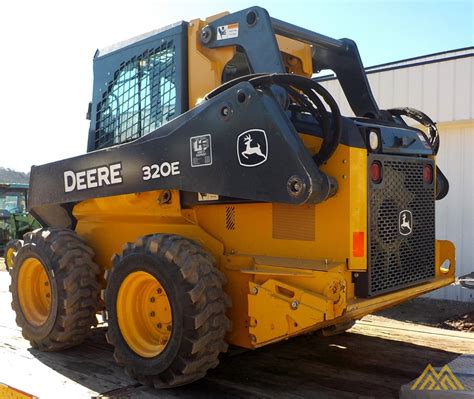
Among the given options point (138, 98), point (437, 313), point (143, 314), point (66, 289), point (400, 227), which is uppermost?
point (138, 98)

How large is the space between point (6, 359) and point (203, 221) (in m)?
2.15

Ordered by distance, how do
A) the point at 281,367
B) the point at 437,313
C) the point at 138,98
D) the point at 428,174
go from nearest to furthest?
the point at 281,367 < the point at 428,174 < the point at 138,98 < the point at 437,313

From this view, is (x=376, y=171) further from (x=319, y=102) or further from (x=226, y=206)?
(x=226, y=206)

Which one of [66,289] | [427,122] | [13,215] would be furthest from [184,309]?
[13,215]

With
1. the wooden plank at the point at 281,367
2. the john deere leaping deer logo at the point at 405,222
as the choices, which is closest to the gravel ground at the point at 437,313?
the wooden plank at the point at 281,367

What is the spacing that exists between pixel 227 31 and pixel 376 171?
1.63m

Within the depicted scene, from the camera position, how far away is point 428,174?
4.68 meters

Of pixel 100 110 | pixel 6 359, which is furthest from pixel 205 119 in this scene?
pixel 6 359

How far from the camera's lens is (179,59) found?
4.75m

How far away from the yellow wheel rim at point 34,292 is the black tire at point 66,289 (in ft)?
0.72

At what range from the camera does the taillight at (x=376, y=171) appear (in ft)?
13.2

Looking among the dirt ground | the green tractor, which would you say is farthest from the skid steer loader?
the green tractor

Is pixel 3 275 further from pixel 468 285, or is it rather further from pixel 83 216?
pixel 468 285

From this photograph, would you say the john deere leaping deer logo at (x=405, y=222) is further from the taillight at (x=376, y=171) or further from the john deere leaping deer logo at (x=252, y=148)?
Result: the john deere leaping deer logo at (x=252, y=148)
